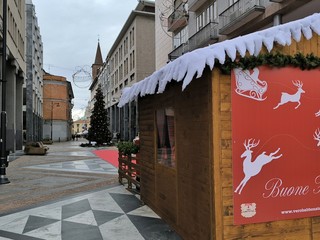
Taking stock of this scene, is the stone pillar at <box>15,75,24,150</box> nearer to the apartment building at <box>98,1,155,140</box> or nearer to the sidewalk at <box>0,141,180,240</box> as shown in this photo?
the apartment building at <box>98,1,155,140</box>

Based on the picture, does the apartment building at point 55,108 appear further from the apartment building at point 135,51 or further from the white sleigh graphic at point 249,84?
the white sleigh graphic at point 249,84

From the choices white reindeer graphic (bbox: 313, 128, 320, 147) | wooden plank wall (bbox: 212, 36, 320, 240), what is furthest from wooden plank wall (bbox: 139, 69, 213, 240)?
white reindeer graphic (bbox: 313, 128, 320, 147)

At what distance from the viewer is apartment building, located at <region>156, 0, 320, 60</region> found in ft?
53.0

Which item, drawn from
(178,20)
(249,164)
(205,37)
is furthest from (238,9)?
(249,164)

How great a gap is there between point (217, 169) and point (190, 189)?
870 mm

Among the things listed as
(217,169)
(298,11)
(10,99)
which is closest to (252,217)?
(217,169)

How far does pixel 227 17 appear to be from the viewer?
20.5 m

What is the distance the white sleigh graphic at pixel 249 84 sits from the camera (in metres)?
4.18

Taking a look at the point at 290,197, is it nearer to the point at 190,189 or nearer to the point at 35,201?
the point at 190,189

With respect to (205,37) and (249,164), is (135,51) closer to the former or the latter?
(205,37)

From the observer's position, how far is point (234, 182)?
4.14 meters

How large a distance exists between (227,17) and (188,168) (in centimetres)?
1738

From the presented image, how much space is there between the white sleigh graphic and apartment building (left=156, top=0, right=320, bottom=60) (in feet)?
41.1

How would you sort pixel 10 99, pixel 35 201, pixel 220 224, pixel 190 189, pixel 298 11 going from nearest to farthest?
pixel 220 224
pixel 190 189
pixel 35 201
pixel 298 11
pixel 10 99
